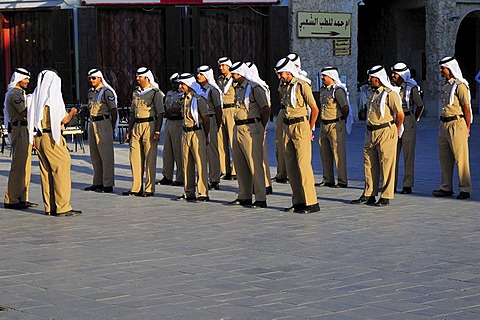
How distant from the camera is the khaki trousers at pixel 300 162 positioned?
1268 centimetres

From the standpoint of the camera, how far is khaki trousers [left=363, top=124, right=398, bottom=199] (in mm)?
13273

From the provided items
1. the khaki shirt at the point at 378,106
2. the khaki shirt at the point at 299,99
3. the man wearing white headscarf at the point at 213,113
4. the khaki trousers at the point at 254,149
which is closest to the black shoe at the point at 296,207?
the khaki trousers at the point at 254,149

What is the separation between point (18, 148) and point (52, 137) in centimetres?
116

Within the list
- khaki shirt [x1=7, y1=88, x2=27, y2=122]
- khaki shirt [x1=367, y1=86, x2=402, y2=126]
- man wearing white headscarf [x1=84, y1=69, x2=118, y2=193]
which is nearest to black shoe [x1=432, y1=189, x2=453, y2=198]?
khaki shirt [x1=367, y1=86, x2=402, y2=126]

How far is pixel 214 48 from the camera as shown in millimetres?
27609

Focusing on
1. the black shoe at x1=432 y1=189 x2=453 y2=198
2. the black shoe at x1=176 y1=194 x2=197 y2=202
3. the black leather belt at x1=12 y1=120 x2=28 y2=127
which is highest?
the black leather belt at x1=12 y1=120 x2=28 y2=127

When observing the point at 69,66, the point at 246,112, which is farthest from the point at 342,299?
the point at 69,66

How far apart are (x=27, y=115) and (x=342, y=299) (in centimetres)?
639

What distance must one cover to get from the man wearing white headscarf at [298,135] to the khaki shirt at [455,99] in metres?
2.24

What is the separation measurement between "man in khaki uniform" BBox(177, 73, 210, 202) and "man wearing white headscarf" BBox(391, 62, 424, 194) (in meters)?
2.75

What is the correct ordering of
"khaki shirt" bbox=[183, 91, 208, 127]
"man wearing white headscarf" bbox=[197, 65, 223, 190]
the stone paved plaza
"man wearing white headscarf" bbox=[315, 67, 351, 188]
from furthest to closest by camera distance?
"man wearing white headscarf" bbox=[315, 67, 351, 188] → "man wearing white headscarf" bbox=[197, 65, 223, 190] → "khaki shirt" bbox=[183, 91, 208, 127] → the stone paved plaza

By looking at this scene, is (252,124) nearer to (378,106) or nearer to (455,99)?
(378,106)

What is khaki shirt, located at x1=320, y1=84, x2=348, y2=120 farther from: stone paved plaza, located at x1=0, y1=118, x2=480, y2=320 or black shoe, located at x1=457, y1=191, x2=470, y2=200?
black shoe, located at x1=457, y1=191, x2=470, y2=200

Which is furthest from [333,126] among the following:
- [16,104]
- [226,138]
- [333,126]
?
[16,104]
